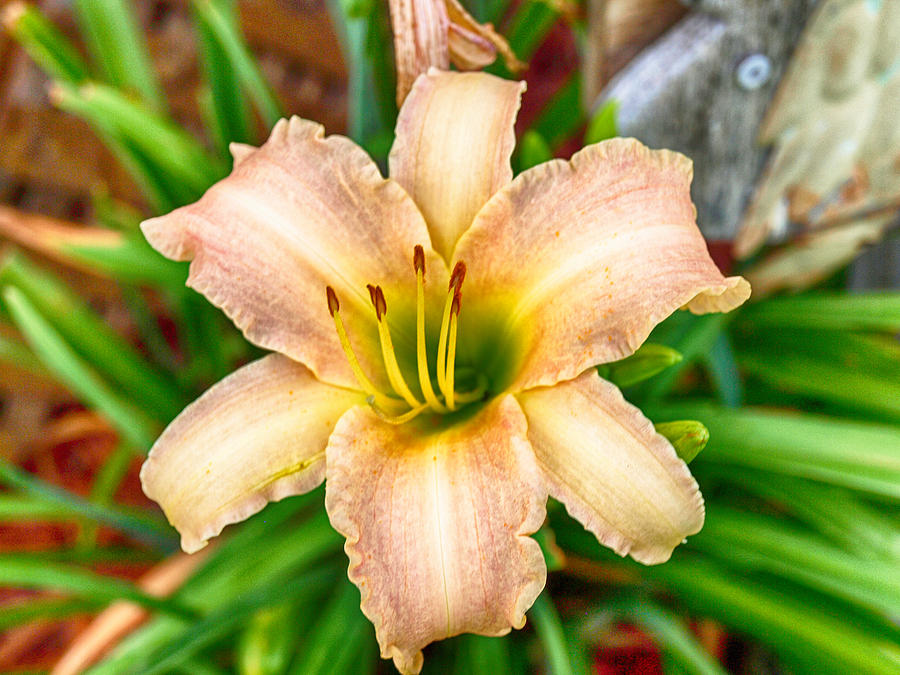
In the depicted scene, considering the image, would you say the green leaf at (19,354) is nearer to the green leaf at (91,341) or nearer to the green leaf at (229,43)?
the green leaf at (91,341)

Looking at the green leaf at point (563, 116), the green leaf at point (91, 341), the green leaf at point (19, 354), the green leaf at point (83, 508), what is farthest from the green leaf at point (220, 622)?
the green leaf at point (563, 116)

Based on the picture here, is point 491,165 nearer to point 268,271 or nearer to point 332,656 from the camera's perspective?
point 268,271

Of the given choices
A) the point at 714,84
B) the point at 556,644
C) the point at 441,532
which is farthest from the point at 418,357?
the point at 714,84

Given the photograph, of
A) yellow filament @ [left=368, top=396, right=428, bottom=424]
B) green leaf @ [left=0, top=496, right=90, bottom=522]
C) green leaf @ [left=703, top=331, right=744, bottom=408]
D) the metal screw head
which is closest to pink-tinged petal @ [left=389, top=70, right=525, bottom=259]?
yellow filament @ [left=368, top=396, right=428, bottom=424]

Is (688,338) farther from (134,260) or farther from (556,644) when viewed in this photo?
(134,260)

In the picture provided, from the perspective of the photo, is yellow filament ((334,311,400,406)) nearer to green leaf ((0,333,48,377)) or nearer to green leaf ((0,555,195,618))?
green leaf ((0,555,195,618))
